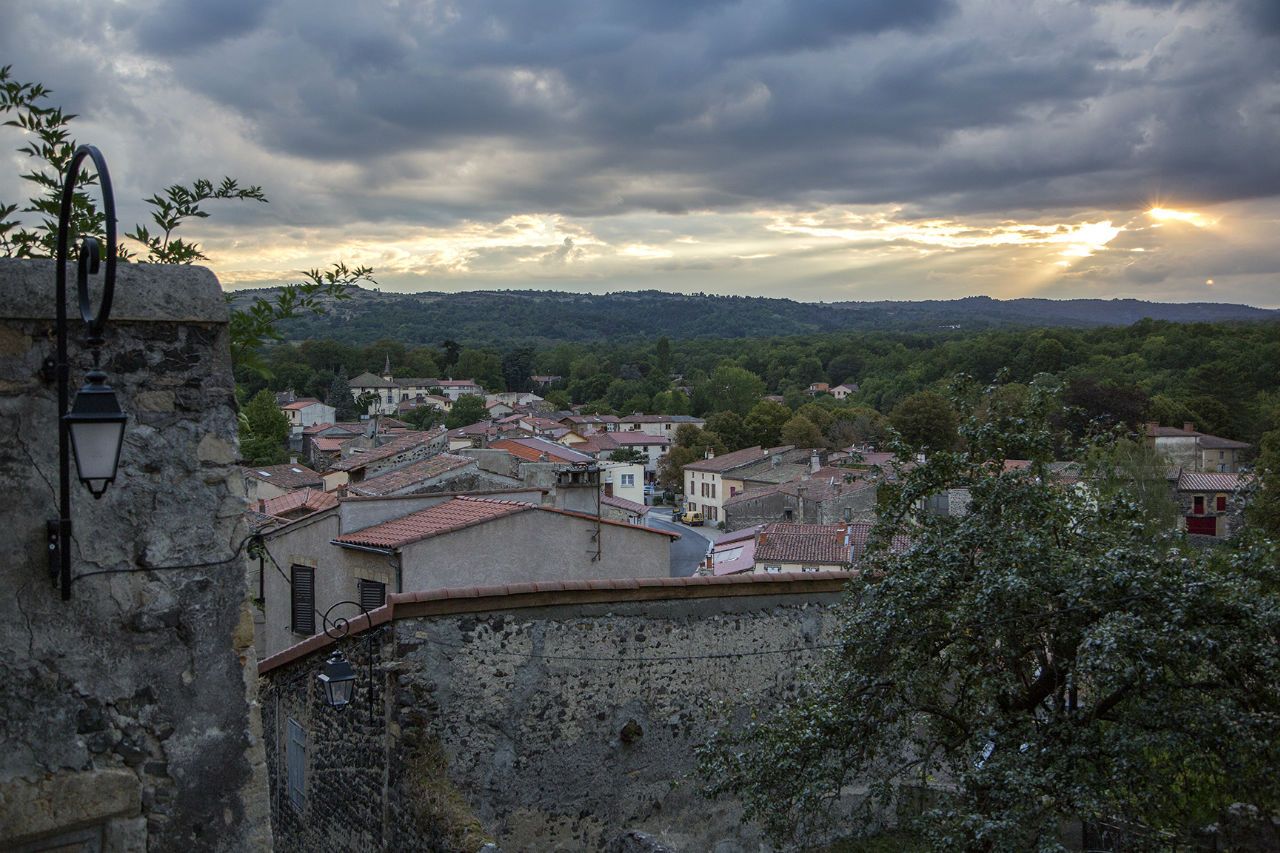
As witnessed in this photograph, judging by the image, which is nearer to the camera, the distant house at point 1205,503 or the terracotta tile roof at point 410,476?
the terracotta tile roof at point 410,476

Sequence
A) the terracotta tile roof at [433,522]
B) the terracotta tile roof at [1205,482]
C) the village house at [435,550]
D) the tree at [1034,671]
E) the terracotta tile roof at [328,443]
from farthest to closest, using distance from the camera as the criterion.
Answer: the terracotta tile roof at [328,443] → the terracotta tile roof at [1205,482] → the terracotta tile roof at [433,522] → the village house at [435,550] → the tree at [1034,671]

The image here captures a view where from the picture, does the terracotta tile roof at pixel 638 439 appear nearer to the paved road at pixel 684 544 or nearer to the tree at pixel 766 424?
the tree at pixel 766 424

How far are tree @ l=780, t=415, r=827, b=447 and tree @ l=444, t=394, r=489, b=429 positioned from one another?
102ft

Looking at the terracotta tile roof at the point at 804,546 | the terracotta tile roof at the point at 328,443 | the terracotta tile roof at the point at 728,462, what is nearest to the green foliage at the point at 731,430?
the terracotta tile roof at the point at 728,462

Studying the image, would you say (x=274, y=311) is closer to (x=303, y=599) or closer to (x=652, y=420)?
(x=303, y=599)

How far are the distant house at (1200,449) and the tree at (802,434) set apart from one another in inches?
979

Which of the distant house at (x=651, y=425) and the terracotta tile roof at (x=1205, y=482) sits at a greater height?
the terracotta tile roof at (x=1205, y=482)

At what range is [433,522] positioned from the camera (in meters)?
13.0

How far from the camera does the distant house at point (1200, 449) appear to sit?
62156 millimetres

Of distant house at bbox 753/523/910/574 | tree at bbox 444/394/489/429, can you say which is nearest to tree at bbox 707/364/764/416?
tree at bbox 444/394/489/429

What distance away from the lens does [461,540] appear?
11969 mm

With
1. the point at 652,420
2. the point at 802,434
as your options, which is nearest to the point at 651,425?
the point at 652,420

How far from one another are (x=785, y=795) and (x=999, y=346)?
113099 mm

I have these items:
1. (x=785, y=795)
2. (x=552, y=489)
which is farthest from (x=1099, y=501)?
(x=552, y=489)
